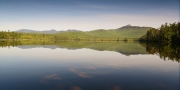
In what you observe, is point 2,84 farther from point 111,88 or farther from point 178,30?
point 178,30

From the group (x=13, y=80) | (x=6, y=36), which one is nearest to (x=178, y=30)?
(x=13, y=80)

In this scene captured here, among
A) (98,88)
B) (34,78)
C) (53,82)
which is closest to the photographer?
(98,88)

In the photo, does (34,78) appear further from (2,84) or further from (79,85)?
(79,85)

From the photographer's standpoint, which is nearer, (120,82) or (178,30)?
(120,82)

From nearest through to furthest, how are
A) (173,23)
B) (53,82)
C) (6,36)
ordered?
(53,82) → (173,23) → (6,36)

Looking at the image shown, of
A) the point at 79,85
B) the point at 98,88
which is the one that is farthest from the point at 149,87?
the point at 79,85

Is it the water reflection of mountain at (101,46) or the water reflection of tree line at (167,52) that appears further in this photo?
the water reflection of mountain at (101,46)

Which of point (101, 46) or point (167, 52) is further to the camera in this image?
point (101, 46)

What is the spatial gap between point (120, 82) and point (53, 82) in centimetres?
678

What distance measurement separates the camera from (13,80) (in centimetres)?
1716

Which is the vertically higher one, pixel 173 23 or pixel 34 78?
pixel 173 23

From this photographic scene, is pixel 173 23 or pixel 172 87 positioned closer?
pixel 172 87

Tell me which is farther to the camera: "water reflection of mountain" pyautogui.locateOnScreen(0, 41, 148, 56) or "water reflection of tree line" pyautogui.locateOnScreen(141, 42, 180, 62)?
"water reflection of mountain" pyautogui.locateOnScreen(0, 41, 148, 56)

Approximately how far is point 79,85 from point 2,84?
23.5 ft
